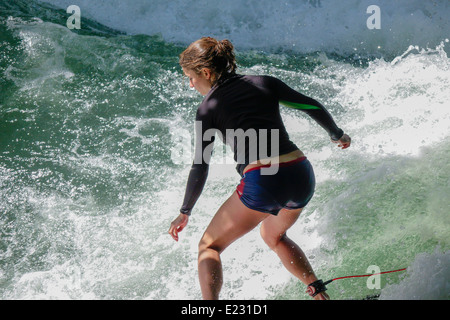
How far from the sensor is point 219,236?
2.44m

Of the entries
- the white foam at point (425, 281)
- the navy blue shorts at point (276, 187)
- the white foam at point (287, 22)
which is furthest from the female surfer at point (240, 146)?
the white foam at point (287, 22)

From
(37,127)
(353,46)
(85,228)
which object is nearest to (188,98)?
(37,127)

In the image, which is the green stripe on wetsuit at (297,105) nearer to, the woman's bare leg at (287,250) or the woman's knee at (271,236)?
the woman's bare leg at (287,250)

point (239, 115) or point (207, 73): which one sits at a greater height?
point (207, 73)

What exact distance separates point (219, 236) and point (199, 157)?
0.41m

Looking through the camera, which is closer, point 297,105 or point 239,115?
point 239,115

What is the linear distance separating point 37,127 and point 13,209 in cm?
102

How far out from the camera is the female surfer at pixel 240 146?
7.38 feet

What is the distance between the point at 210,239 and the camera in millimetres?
2453

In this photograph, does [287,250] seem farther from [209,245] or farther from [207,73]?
[207,73]

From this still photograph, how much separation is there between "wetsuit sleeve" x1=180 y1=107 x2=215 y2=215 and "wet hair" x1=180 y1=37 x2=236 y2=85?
0.67 ft

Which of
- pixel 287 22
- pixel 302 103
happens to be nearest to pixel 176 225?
pixel 302 103

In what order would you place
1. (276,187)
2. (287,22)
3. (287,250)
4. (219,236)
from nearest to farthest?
(276,187) < (219,236) < (287,250) < (287,22)

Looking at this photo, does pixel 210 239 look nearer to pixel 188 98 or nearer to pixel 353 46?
pixel 188 98
